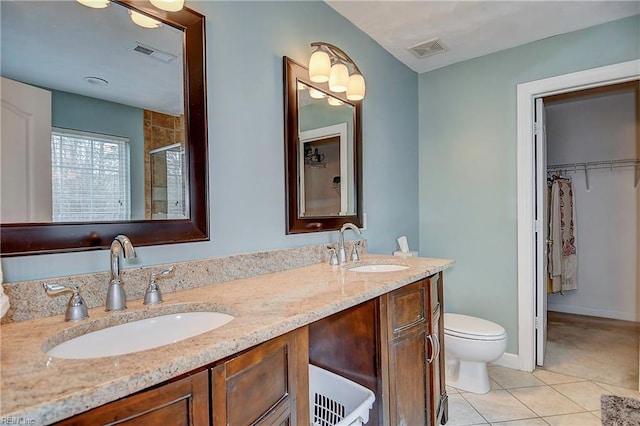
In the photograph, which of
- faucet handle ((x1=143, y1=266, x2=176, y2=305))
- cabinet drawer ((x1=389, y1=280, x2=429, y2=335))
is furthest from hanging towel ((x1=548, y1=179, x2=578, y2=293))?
faucet handle ((x1=143, y1=266, x2=176, y2=305))

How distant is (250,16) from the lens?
156 centimetres

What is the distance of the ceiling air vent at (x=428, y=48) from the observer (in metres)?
2.45

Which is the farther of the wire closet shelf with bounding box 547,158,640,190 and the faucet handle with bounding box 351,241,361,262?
the wire closet shelf with bounding box 547,158,640,190

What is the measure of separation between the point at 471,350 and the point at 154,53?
2314 mm

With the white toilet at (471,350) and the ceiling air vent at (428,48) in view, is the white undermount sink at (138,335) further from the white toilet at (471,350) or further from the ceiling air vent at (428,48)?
the ceiling air vent at (428,48)

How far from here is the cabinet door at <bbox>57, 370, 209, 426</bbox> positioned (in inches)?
21.9

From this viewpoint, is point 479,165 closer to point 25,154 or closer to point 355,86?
point 355,86

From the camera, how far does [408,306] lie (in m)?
1.46

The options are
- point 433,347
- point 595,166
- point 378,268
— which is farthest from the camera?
point 595,166

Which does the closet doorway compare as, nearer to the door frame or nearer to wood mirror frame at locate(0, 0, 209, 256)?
the door frame

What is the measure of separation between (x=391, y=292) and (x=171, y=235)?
862mm

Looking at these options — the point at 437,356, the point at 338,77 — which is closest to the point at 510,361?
the point at 437,356

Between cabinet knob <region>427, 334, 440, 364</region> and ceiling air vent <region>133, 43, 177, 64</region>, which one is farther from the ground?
ceiling air vent <region>133, 43, 177, 64</region>

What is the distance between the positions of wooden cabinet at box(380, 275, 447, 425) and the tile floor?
427 millimetres
